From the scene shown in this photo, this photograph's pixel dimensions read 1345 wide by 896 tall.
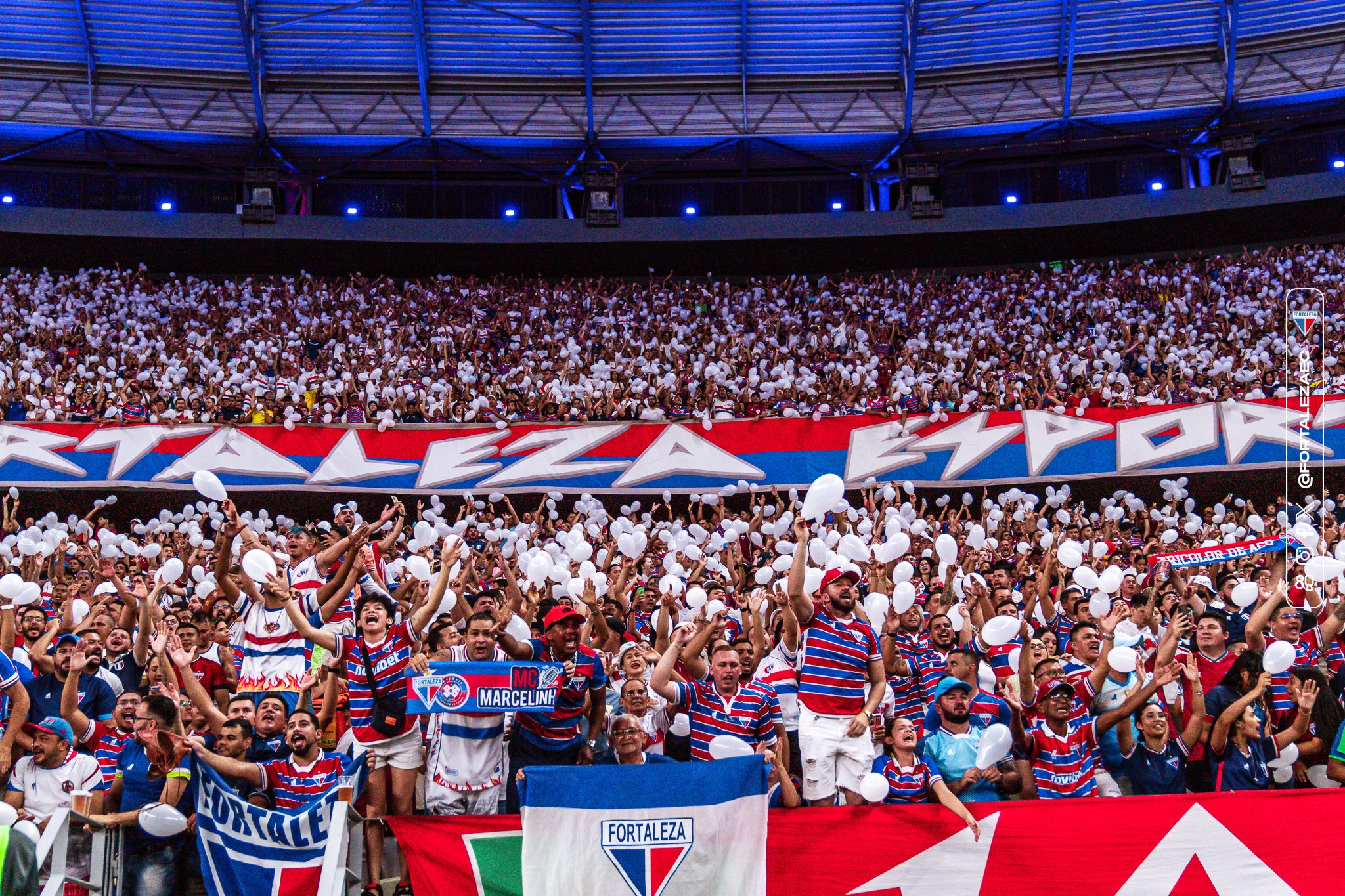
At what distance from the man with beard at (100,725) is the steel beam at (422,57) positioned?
15.9 meters

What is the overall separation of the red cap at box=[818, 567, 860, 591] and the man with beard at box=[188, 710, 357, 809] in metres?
2.71

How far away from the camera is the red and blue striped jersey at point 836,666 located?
6434mm

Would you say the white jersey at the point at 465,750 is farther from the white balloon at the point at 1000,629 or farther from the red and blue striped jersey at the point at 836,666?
the white balloon at the point at 1000,629

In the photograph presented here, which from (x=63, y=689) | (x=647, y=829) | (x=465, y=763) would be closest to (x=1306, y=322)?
(x=647, y=829)

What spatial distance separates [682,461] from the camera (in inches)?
685

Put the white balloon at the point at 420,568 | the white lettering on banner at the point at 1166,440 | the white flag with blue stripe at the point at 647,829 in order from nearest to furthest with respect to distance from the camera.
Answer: the white flag with blue stripe at the point at 647,829 → the white balloon at the point at 420,568 → the white lettering on banner at the point at 1166,440

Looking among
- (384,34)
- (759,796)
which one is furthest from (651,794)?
(384,34)

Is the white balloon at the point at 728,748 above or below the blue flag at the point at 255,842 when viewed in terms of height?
above

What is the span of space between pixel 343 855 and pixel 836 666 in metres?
2.67

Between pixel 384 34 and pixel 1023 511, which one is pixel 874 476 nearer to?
pixel 1023 511

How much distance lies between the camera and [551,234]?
23.7 metres

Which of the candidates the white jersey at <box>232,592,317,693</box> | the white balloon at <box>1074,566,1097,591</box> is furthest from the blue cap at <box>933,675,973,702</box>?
the white jersey at <box>232,592,317,693</box>

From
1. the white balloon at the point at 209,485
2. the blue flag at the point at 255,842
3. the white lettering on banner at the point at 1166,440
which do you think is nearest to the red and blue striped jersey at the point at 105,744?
the blue flag at the point at 255,842

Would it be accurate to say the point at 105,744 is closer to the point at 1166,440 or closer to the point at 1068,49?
the point at 1166,440
